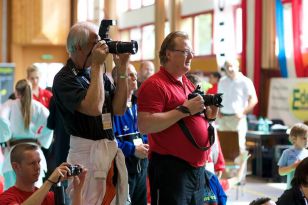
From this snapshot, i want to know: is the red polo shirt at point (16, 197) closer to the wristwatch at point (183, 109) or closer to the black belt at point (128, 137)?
the wristwatch at point (183, 109)

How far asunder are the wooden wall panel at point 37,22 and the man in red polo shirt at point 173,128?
15709 millimetres

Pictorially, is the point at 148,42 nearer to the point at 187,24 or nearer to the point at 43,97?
the point at 187,24

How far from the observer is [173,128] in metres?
3.34

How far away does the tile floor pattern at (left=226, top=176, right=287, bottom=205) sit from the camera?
7.66 metres

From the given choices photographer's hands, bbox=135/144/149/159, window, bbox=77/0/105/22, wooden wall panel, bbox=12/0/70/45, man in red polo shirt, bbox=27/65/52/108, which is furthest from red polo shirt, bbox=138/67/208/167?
window, bbox=77/0/105/22

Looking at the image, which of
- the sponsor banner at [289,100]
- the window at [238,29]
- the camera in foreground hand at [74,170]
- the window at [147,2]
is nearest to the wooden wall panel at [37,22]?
the window at [147,2]

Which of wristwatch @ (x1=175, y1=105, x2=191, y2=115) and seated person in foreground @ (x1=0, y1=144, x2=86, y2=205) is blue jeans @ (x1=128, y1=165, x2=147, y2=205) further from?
seated person in foreground @ (x1=0, y1=144, x2=86, y2=205)

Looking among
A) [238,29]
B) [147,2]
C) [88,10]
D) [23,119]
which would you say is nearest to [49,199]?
[23,119]

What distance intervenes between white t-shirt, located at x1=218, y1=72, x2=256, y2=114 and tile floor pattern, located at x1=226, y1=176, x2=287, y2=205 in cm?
118

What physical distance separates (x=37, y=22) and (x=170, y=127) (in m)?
16.1

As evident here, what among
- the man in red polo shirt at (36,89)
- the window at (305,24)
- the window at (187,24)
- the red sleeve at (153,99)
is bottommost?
the red sleeve at (153,99)

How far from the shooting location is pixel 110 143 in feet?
10.2

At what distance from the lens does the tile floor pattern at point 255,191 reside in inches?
302

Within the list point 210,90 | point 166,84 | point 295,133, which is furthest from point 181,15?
point 166,84
